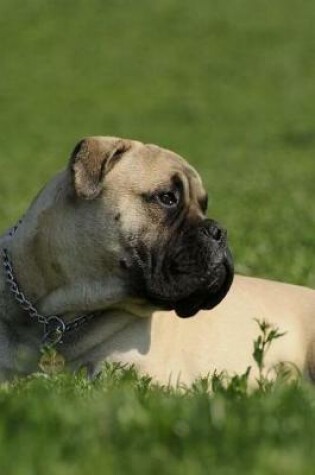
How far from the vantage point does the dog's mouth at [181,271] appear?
6934 millimetres

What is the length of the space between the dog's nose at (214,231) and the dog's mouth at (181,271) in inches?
0.5

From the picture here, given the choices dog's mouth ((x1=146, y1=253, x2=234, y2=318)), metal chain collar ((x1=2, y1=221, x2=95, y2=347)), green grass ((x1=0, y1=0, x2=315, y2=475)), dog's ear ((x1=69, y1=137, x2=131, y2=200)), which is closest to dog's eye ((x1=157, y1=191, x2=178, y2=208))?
dog's ear ((x1=69, y1=137, x2=131, y2=200))

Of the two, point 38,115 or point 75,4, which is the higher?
point 75,4

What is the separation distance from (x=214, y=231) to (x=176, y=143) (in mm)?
27128

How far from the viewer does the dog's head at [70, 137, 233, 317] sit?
6.95 m

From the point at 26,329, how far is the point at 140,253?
77cm

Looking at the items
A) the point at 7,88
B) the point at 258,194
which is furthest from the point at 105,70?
the point at 258,194

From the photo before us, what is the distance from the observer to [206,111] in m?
38.7

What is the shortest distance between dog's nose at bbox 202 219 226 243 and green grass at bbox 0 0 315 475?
971 mm

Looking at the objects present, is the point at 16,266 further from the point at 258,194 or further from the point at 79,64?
the point at 79,64

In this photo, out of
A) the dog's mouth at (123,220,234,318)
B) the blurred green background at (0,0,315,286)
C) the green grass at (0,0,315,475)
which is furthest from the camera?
the blurred green background at (0,0,315,286)

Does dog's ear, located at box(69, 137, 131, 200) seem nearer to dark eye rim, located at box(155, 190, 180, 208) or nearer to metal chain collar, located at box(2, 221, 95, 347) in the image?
dark eye rim, located at box(155, 190, 180, 208)

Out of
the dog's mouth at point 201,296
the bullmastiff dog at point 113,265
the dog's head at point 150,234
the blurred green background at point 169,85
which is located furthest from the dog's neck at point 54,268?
the blurred green background at point 169,85

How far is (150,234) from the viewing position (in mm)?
6996
